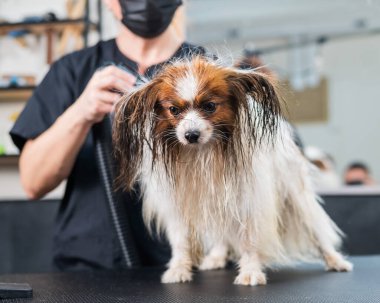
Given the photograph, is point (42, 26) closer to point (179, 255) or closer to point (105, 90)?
point (105, 90)

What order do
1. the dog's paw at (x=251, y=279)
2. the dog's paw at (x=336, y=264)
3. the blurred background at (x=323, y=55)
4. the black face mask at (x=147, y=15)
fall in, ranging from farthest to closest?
1. the blurred background at (x=323, y=55)
2. the black face mask at (x=147, y=15)
3. the dog's paw at (x=336, y=264)
4. the dog's paw at (x=251, y=279)

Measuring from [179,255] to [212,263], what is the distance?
0.20 meters

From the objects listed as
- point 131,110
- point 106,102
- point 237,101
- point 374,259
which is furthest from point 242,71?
point 374,259

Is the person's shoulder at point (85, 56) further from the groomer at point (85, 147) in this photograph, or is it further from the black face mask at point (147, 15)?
the black face mask at point (147, 15)

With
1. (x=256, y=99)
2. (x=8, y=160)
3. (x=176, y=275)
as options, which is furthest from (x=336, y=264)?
(x=8, y=160)

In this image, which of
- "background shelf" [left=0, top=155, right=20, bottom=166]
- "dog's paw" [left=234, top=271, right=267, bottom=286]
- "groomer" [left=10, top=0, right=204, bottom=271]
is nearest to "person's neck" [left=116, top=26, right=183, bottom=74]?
"groomer" [left=10, top=0, right=204, bottom=271]

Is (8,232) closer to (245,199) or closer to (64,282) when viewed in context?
(64,282)

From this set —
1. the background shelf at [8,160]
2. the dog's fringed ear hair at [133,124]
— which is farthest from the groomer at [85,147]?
the background shelf at [8,160]

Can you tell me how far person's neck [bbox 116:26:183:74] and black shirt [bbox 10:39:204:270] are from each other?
0.08 ft

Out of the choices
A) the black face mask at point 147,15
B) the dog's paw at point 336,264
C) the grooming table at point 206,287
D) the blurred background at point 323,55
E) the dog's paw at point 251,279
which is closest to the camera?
the grooming table at point 206,287

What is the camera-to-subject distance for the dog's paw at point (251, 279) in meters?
1.31

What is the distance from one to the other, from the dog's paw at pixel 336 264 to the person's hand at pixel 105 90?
0.66 meters

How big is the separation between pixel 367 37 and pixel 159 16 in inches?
249

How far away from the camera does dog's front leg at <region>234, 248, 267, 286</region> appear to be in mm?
1317
